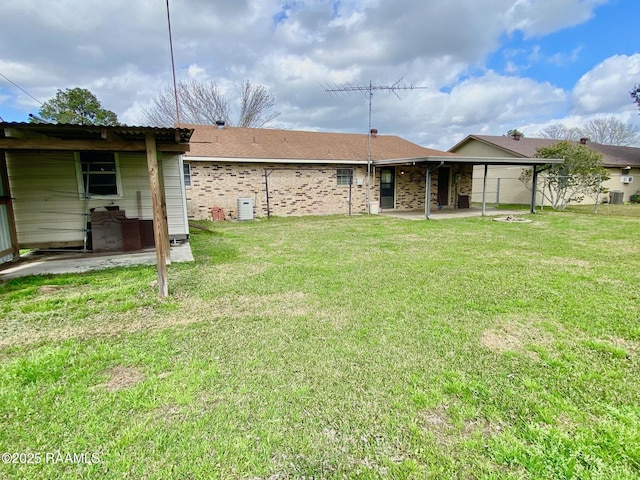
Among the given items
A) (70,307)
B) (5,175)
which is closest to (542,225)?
(70,307)

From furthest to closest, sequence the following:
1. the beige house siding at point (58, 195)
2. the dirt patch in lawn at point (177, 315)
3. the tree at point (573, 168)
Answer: the tree at point (573, 168) < the beige house siding at point (58, 195) < the dirt patch in lawn at point (177, 315)

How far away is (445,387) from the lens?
7.75 ft

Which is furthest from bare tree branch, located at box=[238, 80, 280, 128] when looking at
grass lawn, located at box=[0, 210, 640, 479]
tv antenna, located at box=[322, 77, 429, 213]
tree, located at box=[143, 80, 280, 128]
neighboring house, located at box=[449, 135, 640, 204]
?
grass lawn, located at box=[0, 210, 640, 479]

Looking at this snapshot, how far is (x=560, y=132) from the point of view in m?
40.4

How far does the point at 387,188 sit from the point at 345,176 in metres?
2.31

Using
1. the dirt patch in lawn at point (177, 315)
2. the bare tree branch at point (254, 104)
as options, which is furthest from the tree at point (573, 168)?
the bare tree branch at point (254, 104)

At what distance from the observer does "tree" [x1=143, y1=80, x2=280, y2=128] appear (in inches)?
967

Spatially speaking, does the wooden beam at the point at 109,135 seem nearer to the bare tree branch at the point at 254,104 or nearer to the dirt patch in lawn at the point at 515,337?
the dirt patch in lawn at the point at 515,337

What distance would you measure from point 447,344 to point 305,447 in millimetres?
1682

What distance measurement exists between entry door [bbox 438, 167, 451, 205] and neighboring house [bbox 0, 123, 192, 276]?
517 inches

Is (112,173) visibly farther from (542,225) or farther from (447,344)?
(542,225)

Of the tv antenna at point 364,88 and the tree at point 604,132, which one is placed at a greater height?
the tree at point 604,132

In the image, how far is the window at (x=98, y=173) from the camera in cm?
716

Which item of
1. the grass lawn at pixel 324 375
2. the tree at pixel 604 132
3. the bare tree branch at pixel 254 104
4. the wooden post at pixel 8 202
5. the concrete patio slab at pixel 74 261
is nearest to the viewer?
the grass lawn at pixel 324 375
